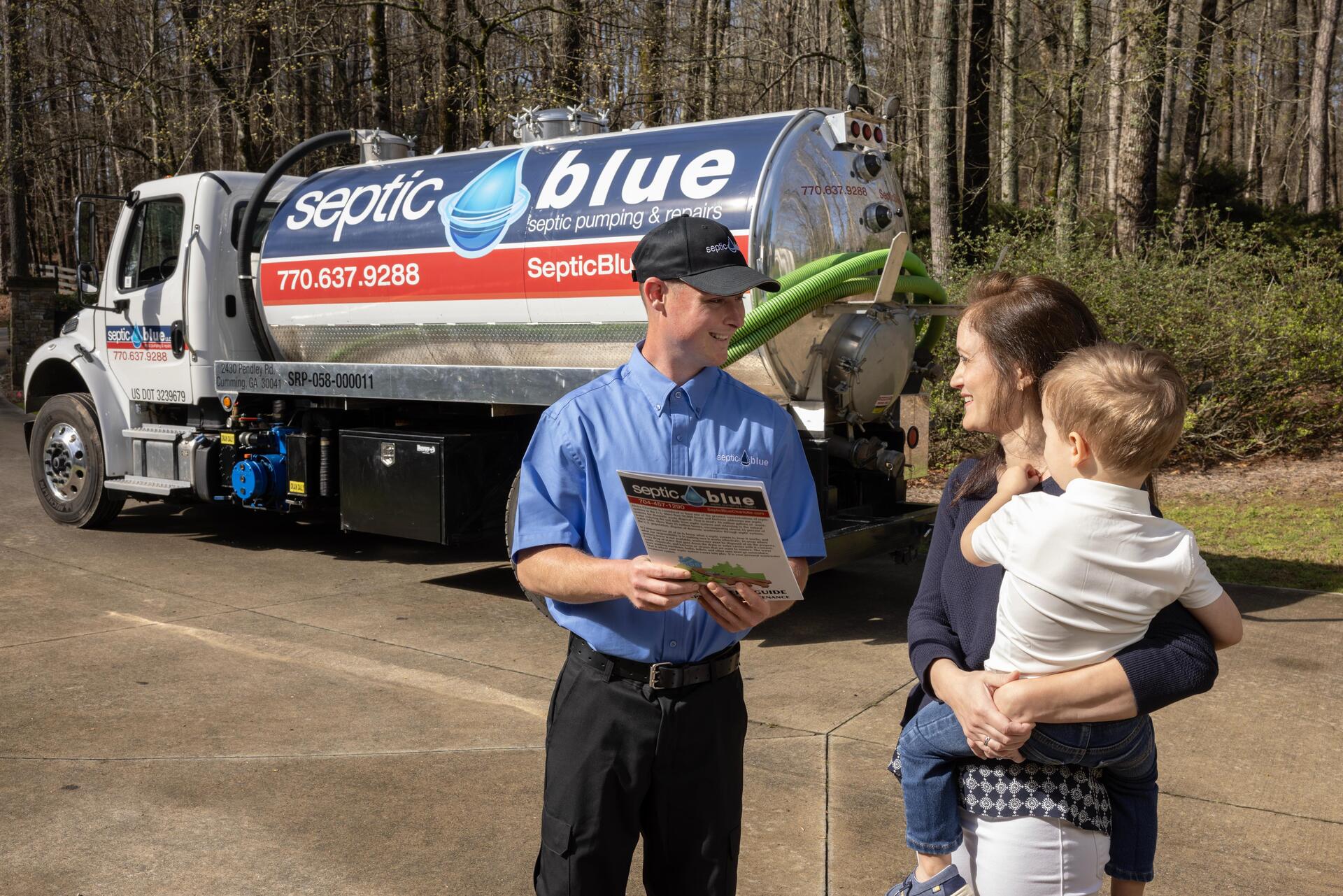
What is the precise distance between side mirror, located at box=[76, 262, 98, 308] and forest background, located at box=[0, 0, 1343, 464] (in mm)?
6493

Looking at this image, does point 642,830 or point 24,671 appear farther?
point 24,671

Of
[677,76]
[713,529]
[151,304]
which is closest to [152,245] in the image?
[151,304]

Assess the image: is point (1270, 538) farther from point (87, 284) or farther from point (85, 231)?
point (87, 284)

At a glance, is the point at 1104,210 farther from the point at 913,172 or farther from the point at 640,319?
the point at 640,319

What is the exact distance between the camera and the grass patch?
27.3 feet

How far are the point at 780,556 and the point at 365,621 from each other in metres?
5.45

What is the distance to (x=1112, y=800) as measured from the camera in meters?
2.35

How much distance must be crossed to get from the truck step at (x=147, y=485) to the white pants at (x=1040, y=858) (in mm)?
8609

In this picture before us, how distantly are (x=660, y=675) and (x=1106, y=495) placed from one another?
39.3 inches

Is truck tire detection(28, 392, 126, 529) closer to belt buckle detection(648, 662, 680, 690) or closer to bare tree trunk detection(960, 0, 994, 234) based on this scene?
belt buckle detection(648, 662, 680, 690)

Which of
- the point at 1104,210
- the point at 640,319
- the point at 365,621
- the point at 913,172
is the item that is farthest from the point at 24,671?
the point at 913,172

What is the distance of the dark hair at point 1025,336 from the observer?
2461mm

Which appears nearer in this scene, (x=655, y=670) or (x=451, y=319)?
(x=655, y=670)

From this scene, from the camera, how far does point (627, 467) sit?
259 cm
